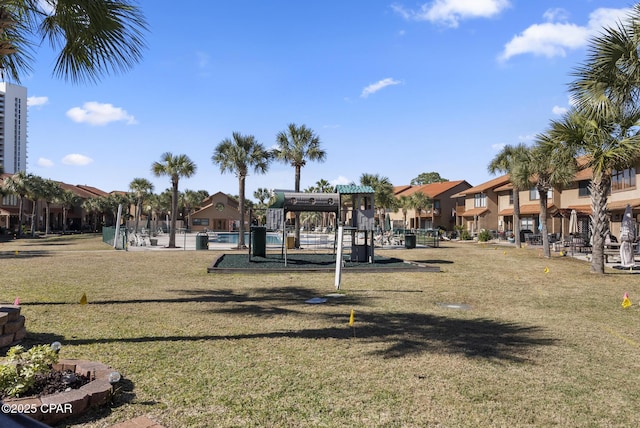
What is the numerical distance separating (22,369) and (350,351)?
4168 mm

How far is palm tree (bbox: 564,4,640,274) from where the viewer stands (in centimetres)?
1144

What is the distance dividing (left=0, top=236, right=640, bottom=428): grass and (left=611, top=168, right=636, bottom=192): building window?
75.2ft

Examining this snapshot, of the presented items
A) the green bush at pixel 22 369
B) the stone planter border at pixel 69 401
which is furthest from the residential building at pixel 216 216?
the stone planter border at pixel 69 401

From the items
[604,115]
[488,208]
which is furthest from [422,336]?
[488,208]

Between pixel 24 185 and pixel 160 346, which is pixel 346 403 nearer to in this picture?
pixel 160 346

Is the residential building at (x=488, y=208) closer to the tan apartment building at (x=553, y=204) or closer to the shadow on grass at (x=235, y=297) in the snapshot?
the tan apartment building at (x=553, y=204)

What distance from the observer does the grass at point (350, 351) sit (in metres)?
4.59

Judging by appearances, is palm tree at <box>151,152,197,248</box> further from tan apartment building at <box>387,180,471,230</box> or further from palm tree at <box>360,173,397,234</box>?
tan apartment building at <box>387,180,471,230</box>

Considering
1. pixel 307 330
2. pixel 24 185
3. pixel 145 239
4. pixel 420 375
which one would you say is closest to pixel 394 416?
pixel 420 375

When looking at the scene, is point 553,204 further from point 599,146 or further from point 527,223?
point 599,146

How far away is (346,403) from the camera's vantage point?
15.7 feet

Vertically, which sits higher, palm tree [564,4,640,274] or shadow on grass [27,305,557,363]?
palm tree [564,4,640,274]

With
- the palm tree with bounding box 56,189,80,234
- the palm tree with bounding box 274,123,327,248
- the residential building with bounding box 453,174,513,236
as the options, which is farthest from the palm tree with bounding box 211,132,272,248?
the palm tree with bounding box 56,189,80,234

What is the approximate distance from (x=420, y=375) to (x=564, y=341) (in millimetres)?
3357
